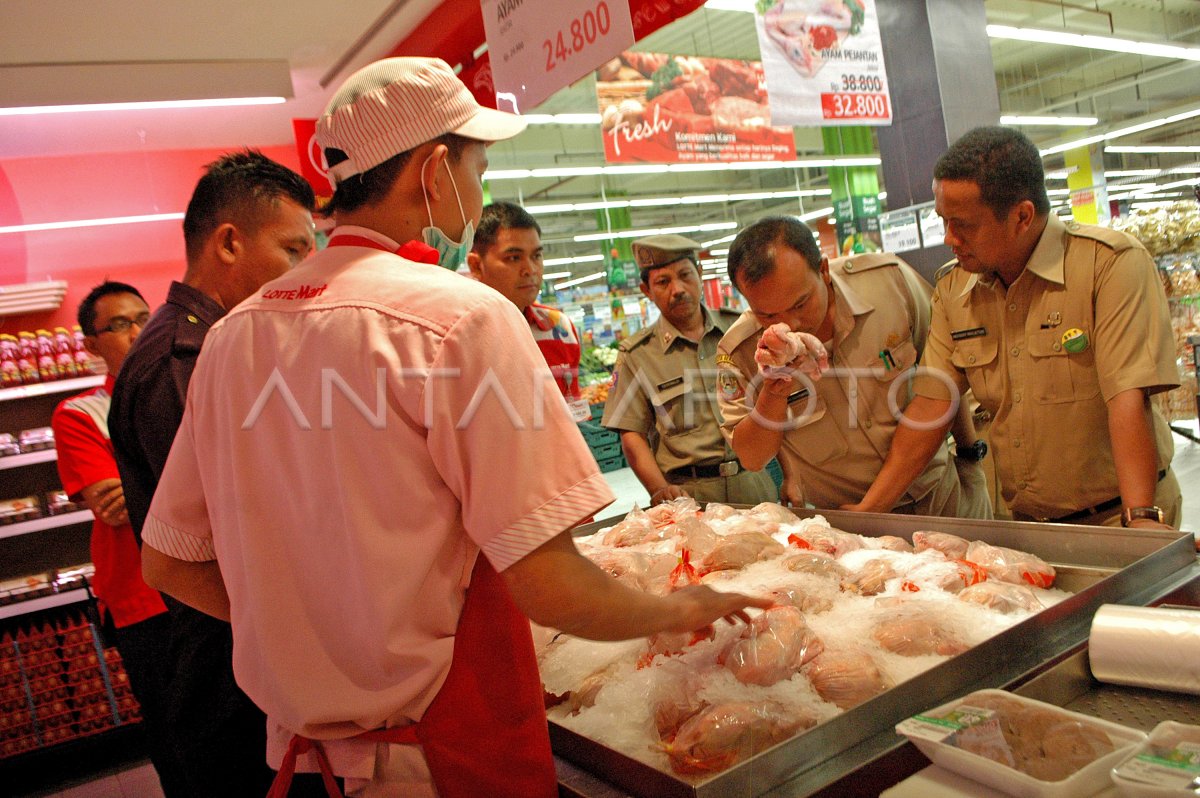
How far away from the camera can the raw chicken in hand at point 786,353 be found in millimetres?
2502

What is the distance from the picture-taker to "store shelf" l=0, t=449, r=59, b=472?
541 centimetres

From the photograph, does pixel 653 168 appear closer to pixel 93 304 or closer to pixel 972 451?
pixel 93 304

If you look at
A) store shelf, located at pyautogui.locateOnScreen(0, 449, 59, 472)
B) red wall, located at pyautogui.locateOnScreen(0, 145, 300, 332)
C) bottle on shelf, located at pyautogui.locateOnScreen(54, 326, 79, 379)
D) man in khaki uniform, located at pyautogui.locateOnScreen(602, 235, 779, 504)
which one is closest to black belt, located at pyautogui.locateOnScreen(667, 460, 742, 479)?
man in khaki uniform, located at pyautogui.locateOnScreen(602, 235, 779, 504)

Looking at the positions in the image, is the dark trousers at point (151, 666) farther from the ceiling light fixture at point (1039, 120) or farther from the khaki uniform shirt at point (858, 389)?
the ceiling light fixture at point (1039, 120)

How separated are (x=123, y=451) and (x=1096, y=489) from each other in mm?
2703

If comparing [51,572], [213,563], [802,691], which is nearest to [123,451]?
[213,563]

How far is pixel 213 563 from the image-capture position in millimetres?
1551

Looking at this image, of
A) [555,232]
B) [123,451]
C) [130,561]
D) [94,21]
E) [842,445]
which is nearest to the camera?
[123,451]

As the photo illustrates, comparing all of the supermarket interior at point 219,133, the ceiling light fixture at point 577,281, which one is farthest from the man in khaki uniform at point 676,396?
the ceiling light fixture at point 577,281

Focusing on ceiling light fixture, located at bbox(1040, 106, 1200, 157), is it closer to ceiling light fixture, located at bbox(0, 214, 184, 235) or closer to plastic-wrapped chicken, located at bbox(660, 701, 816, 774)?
ceiling light fixture, located at bbox(0, 214, 184, 235)

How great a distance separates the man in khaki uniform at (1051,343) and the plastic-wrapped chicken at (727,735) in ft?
3.96

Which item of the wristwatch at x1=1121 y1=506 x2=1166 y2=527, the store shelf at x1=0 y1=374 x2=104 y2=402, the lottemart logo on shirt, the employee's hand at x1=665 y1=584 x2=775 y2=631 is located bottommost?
the wristwatch at x1=1121 y1=506 x2=1166 y2=527

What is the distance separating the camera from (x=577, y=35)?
327cm

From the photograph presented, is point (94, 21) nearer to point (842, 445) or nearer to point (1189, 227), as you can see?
point (842, 445)
